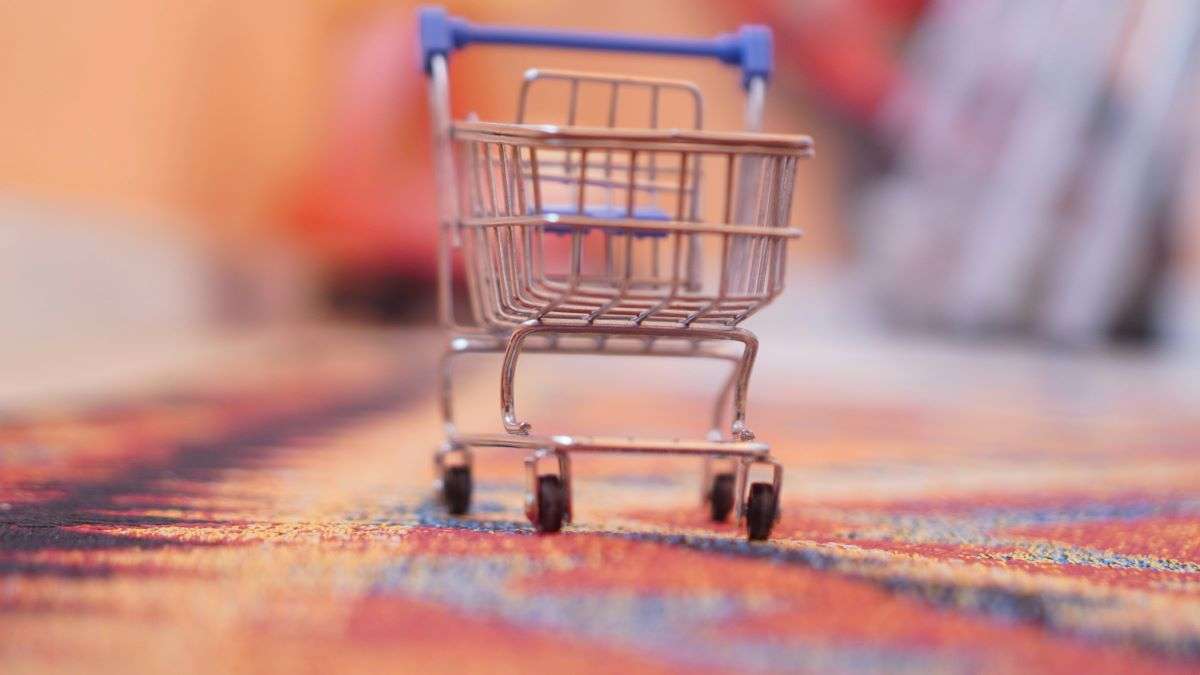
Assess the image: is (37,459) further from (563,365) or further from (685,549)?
(563,365)

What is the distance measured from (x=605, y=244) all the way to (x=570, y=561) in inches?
17.3

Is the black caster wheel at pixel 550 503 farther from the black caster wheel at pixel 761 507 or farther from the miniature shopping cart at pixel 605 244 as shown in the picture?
the black caster wheel at pixel 761 507

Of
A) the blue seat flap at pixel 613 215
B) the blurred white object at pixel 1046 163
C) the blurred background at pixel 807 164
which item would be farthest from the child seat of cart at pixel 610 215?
the blurred white object at pixel 1046 163

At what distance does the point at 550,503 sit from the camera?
1.16 meters

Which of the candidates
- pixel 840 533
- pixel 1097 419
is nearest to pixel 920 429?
pixel 1097 419

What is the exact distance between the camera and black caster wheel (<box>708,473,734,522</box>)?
1.38 meters

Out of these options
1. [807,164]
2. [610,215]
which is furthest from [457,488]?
[807,164]

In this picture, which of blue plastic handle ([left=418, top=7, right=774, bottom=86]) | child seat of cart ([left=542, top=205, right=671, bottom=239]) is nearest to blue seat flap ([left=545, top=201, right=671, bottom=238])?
child seat of cart ([left=542, top=205, right=671, bottom=239])

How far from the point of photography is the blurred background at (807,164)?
160 inches

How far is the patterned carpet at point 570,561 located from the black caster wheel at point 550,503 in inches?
1.0

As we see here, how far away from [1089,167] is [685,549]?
14.7ft

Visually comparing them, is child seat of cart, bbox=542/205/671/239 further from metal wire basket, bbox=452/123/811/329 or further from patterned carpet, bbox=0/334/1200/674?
patterned carpet, bbox=0/334/1200/674

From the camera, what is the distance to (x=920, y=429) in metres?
2.54

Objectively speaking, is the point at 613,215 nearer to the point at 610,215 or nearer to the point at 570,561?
the point at 610,215
